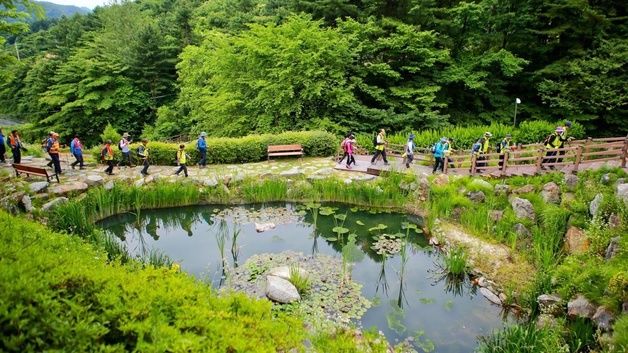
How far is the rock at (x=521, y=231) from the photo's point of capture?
9.67m

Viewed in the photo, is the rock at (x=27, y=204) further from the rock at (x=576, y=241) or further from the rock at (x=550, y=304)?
the rock at (x=576, y=241)

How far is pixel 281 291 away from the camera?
7352mm

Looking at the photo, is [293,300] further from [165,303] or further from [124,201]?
[124,201]

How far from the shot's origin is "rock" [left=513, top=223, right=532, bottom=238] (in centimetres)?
967

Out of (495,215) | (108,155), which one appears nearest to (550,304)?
(495,215)

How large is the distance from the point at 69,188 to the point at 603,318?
43.2 feet

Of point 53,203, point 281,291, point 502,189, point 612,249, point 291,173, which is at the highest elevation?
point 291,173

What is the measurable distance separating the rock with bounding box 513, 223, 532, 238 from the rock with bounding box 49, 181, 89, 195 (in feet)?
40.8

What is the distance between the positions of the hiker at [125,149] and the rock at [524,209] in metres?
12.6

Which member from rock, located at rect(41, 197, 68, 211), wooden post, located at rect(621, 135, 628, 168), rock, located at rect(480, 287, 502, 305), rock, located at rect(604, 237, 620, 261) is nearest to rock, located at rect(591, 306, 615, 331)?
rock, located at rect(604, 237, 620, 261)

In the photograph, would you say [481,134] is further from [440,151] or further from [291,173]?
[291,173]

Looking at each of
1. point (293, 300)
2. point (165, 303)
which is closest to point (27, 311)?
point (165, 303)

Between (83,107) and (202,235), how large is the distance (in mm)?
22115

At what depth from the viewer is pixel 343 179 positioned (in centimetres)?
1311
